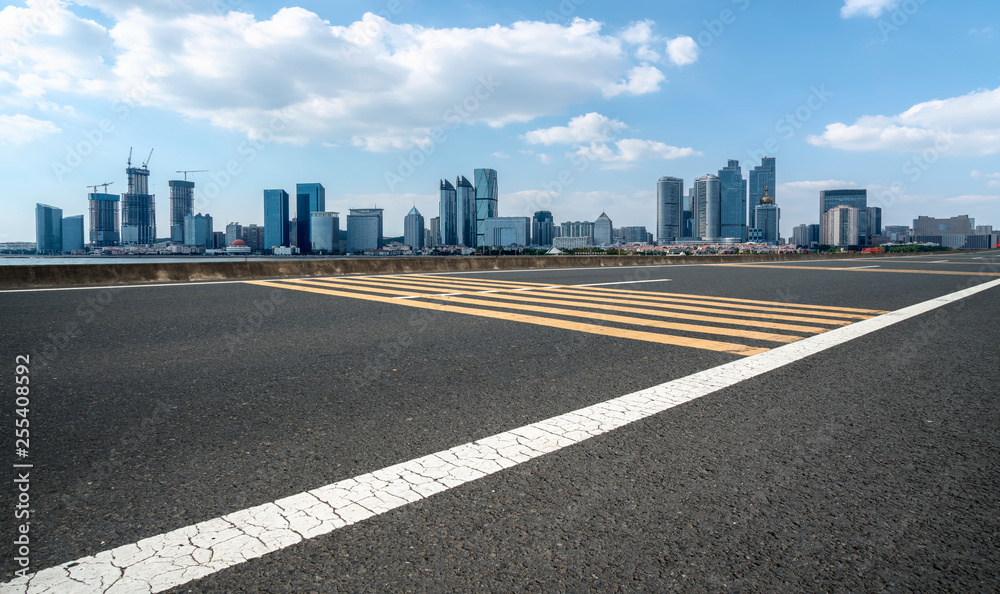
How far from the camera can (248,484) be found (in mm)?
2498

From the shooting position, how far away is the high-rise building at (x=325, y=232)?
16838 centimetres

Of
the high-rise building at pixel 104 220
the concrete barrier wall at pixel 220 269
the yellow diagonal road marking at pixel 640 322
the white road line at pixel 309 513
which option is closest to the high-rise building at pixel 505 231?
the high-rise building at pixel 104 220

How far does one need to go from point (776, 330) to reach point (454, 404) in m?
4.82

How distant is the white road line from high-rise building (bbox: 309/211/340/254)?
545 feet

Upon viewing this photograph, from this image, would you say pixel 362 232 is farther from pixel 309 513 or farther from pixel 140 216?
pixel 309 513

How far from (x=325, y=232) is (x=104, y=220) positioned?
186ft

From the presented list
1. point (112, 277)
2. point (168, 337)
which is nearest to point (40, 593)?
point (168, 337)

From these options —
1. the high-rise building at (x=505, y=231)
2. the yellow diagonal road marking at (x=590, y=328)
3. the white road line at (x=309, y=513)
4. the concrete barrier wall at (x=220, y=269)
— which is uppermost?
the high-rise building at (x=505, y=231)

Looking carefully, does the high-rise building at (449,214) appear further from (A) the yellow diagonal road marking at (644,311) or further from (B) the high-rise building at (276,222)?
(A) the yellow diagonal road marking at (644,311)

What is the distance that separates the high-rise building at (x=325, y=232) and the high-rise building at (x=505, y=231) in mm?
44530

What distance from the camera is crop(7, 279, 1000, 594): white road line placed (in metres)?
1.81

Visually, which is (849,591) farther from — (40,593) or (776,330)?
(776,330)

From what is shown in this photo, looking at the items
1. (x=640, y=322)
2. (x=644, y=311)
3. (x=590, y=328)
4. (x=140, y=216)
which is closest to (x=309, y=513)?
(x=590, y=328)

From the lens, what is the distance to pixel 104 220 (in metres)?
156
